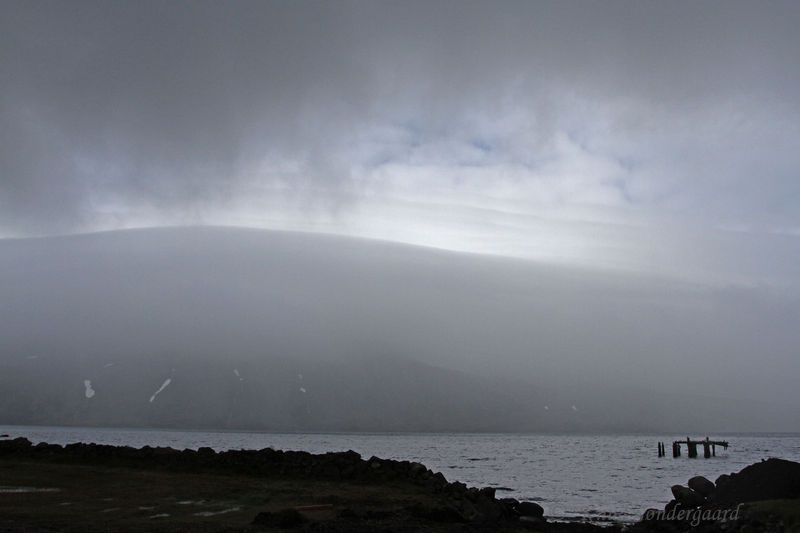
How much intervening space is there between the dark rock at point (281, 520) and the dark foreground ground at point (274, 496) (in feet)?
0.12

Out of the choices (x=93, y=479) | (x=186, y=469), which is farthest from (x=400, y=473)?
(x=93, y=479)

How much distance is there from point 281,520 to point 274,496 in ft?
25.5

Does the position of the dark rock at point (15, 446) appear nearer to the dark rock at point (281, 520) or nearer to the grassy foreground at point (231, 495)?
the grassy foreground at point (231, 495)

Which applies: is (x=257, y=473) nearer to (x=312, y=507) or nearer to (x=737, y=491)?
(x=312, y=507)

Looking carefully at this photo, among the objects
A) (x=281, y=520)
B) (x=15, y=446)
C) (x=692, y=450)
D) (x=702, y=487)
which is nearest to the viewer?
(x=281, y=520)

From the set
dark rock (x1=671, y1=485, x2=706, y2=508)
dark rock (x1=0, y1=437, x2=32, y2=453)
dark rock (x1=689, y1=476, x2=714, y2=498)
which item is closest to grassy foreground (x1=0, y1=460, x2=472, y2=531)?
dark rock (x1=0, y1=437, x2=32, y2=453)

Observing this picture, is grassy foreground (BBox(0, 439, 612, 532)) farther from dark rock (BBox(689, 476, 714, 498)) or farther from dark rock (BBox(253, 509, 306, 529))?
dark rock (BBox(689, 476, 714, 498))

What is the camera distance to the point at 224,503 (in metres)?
23.4

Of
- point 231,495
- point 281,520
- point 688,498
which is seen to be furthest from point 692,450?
point 281,520

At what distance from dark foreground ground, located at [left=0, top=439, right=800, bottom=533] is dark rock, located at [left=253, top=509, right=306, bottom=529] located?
4 centimetres

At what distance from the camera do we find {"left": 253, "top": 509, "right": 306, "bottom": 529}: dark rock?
18.0 m

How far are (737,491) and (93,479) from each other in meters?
27.7

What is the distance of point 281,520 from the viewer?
1811 cm

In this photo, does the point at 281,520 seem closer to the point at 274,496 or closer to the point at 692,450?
the point at 274,496
